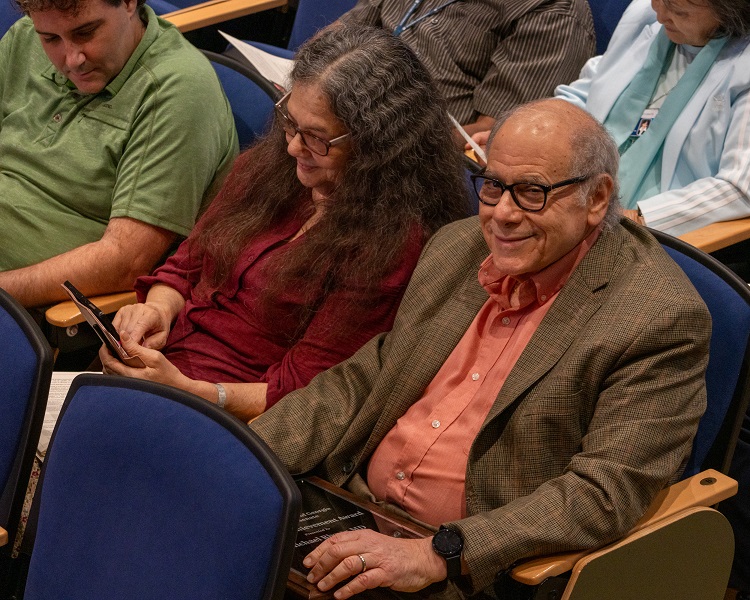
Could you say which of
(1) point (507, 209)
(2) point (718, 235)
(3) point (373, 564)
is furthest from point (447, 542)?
(2) point (718, 235)

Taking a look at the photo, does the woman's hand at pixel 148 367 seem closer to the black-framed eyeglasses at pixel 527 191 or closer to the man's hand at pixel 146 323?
the man's hand at pixel 146 323

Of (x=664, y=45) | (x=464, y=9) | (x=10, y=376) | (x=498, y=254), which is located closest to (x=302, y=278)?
(x=498, y=254)

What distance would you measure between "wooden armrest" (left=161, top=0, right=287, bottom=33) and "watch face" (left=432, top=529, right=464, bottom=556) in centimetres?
228

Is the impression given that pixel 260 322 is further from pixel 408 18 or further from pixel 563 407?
pixel 408 18

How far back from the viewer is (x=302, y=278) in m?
2.21

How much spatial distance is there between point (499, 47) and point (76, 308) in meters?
1.53

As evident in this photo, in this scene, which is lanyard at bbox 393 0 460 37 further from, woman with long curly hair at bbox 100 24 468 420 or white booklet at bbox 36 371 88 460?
white booklet at bbox 36 371 88 460

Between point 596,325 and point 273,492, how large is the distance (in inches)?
24.6

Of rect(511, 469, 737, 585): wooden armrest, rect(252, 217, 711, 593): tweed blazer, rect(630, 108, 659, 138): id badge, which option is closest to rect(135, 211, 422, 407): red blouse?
rect(252, 217, 711, 593): tweed blazer

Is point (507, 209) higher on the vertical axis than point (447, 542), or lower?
higher

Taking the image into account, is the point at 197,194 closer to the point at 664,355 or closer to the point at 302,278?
the point at 302,278

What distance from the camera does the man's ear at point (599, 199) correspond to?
1.89m

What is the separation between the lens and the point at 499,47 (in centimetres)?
325

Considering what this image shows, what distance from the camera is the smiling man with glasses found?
5.58 ft
